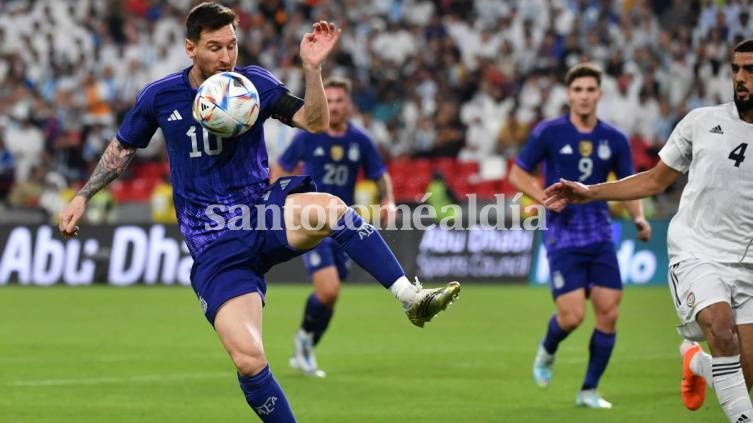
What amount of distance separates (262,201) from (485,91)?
66.0 feet

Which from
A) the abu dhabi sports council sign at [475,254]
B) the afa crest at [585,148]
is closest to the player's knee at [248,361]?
the afa crest at [585,148]

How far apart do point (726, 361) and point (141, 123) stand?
141 inches

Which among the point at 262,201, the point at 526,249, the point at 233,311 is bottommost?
the point at 526,249

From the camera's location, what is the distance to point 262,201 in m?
7.11

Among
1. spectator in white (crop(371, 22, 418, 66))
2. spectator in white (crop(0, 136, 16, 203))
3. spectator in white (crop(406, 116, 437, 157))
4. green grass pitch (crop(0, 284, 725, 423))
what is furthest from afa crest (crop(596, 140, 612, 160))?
spectator in white (crop(0, 136, 16, 203))

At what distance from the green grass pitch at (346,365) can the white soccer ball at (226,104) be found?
120 inches

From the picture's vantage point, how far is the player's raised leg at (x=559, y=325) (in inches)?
420

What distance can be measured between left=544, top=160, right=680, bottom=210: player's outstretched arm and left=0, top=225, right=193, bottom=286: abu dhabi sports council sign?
50.3 feet

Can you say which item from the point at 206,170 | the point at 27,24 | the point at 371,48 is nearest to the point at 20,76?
the point at 27,24

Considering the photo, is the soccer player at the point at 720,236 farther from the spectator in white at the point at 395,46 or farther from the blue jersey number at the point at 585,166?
the spectator in white at the point at 395,46

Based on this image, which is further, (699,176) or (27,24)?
(27,24)

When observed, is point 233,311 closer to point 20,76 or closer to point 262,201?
point 262,201

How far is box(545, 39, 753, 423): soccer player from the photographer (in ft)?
23.5

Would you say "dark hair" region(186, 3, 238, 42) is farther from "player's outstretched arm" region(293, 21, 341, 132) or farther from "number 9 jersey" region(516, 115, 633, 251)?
"number 9 jersey" region(516, 115, 633, 251)
